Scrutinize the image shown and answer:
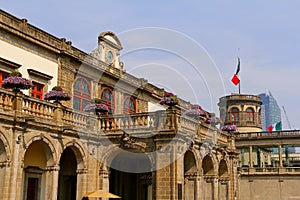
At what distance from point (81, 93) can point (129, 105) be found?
215 inches

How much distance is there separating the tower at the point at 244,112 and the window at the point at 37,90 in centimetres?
3533

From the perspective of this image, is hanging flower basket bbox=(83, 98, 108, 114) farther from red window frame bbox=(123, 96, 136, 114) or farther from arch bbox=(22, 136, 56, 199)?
red window frame bbox=(123, 96, 136, 114)

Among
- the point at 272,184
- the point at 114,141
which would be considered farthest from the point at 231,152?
the point at 272,184

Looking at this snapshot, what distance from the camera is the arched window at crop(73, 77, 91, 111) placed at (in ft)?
74.7

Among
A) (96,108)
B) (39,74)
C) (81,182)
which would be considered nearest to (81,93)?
(39,74)

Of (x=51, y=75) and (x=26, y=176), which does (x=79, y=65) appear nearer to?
(x=51, y=75)

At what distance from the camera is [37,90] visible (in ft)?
66.8

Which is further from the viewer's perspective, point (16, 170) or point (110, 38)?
point (110, 38)

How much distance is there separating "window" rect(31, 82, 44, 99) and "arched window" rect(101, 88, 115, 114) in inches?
204

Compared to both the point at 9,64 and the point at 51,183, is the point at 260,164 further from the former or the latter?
the point at 9,64

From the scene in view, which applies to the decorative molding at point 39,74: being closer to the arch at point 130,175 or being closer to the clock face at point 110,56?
the arch at point 130,175

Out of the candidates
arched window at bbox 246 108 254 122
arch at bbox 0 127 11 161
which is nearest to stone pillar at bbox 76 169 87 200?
arch at bbox 0 127 11 161

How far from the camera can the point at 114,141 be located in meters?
19.3

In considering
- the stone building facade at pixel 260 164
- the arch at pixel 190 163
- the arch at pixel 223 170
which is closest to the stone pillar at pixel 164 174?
the arch at pixel 190 163
